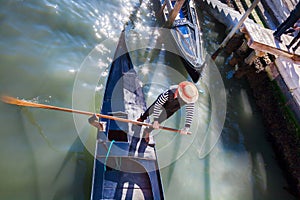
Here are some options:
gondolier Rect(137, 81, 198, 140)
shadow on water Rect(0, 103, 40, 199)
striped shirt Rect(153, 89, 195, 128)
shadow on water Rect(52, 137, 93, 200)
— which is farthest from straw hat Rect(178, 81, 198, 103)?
shadow on water Rect(0, 103, 40, 199)

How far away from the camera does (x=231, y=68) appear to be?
8.23 m

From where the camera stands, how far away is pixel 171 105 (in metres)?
4.25

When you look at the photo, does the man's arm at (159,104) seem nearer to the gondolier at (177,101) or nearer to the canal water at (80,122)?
the gondolier at (177,101)

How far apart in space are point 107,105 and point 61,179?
1627 millimetres

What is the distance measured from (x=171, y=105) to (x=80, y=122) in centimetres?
230

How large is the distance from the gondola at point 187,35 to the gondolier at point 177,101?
2973 millimetres

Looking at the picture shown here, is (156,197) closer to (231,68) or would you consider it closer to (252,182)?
(252,182)

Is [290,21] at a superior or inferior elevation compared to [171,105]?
superior

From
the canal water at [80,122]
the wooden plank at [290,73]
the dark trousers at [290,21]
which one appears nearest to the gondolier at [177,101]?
the canal water at [80,122]

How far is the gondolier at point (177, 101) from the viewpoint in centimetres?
383

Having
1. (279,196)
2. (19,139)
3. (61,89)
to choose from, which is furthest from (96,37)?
(279,196)

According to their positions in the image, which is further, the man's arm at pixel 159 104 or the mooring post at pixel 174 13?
the mooring post at pixel 174 13

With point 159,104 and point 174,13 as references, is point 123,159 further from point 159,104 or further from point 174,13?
point 174,13

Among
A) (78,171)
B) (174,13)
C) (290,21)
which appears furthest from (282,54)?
(78,171)
